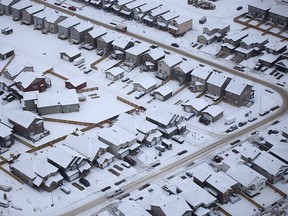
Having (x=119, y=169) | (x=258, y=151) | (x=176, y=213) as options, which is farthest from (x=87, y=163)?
(x=258, y=151)

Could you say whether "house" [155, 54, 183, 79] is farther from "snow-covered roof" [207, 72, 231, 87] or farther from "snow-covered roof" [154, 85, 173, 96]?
"snow-covered roof" [207, 72, 231, 87]

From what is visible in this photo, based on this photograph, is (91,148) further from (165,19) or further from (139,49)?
(165,19)

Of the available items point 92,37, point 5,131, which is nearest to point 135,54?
point 92,37

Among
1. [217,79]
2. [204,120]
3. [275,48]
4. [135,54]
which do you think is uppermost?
[275,48]

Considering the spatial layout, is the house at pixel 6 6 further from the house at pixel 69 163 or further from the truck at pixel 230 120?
the truck at pixel 230 120

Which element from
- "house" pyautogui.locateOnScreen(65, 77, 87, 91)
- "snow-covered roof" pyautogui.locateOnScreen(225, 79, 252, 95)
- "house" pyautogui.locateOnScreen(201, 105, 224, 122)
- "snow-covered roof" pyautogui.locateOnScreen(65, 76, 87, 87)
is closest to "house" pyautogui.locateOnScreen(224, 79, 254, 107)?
"snow-covered roof" pyautogui.locateOnScreen(225, 79, 252, 95)

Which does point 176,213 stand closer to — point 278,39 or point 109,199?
point 109,199
